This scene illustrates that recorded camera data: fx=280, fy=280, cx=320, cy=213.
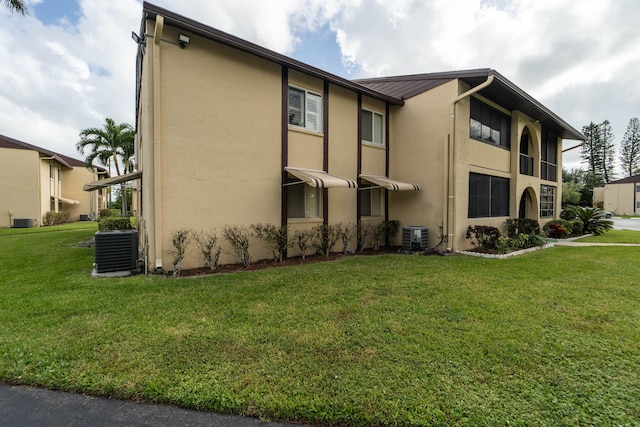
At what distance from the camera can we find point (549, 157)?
816 inches

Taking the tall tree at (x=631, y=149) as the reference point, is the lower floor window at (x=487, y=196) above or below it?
below

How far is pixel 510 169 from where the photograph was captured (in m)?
15.9

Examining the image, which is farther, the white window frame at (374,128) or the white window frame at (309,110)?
the white window frame at (374,128)

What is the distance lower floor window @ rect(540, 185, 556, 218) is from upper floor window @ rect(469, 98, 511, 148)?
6.79 meters

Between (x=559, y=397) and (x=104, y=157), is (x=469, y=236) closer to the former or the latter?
(x=559, y=397)

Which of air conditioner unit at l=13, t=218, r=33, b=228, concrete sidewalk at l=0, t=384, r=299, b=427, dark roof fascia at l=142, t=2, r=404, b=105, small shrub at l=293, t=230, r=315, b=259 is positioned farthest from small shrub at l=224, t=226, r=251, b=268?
air conditioner unit at l=13, t=218, r=33, b=228

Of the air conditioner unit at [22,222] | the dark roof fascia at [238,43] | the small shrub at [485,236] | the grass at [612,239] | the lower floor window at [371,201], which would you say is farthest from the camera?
the air conditioner unit at [22,222]

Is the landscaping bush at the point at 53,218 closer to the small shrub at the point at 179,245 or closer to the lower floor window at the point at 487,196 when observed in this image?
the small shrub at the point at 179,245

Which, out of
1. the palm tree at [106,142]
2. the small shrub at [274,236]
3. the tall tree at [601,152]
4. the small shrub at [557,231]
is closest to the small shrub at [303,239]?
the small shrub at [274,236]

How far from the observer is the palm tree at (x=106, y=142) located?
96.0 ft

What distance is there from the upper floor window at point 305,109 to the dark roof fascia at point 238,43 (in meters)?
0.78

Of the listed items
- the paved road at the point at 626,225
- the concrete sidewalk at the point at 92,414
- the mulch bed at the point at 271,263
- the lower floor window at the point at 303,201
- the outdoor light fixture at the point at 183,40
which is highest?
the outdoor light fixture at the point at 183,40

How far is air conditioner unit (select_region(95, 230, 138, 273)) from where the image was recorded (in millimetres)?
8141

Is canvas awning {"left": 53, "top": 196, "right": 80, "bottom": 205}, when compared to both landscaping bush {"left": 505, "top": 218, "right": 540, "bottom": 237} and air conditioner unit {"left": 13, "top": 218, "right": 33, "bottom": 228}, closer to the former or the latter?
air conditioner unit {"left": 13, "top": 218, "right": 33, "bottom": 228}
